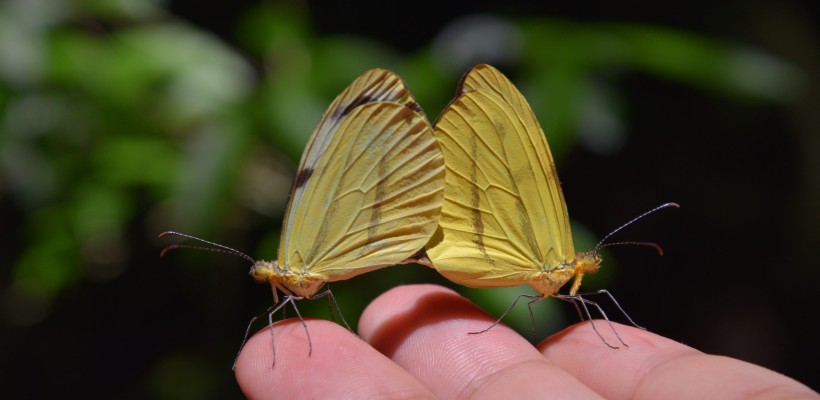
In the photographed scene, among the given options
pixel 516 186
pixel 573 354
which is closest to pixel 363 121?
pixel 516 186

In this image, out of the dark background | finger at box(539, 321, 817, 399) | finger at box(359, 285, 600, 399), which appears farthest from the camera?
the dark background

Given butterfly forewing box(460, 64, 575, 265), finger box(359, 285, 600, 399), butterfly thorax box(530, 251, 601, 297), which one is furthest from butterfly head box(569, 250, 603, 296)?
finger box(359, 285, 600, 399)

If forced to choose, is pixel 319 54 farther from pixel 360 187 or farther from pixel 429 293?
pixel 429 293

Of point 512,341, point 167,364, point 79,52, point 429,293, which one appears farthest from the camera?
point 167,364

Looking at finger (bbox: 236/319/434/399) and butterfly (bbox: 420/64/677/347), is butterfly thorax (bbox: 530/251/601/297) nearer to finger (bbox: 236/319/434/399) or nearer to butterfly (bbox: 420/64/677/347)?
butterfly (bbox: 420/64/677/347)

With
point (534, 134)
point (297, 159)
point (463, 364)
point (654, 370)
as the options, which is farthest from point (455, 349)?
point (297, 159)

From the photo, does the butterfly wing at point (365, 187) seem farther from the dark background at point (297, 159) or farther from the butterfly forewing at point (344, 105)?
the dark background at point (297, 159)
